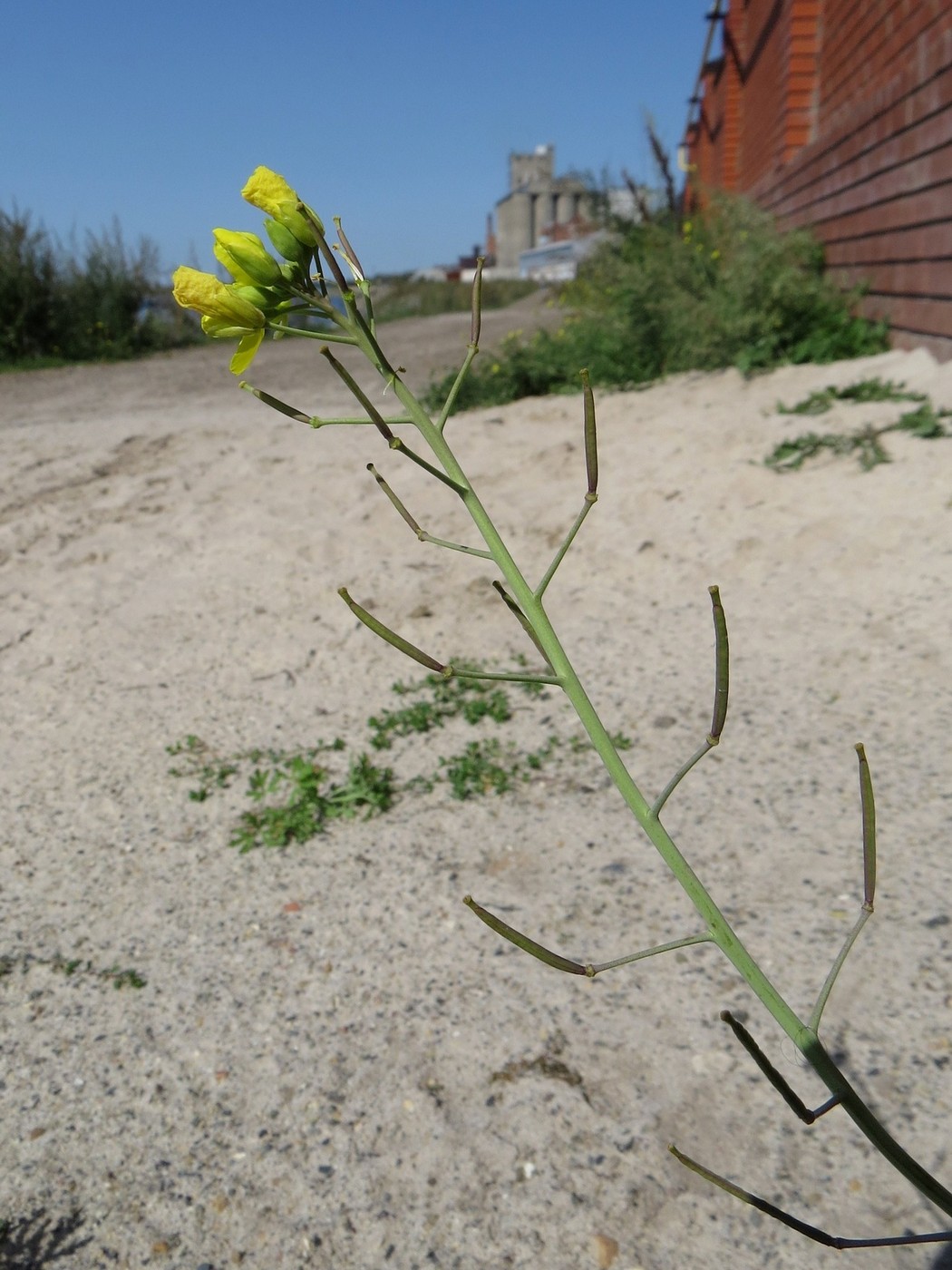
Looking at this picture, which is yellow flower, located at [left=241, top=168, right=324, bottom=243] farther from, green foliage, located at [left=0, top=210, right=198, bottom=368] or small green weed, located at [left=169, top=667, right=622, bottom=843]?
A: green foliage, located at [left=0, top=210, right=198, bottom=368]

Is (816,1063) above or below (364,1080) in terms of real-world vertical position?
above

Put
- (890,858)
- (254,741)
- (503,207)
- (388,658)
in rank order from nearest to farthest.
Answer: (890,858) → (254,741) → (388,658) → (503,207)

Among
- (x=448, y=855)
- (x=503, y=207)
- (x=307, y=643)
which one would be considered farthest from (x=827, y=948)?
(x=503, y=207)

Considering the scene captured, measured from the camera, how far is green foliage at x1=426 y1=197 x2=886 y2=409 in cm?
615

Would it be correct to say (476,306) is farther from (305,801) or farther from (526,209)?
(526,209)

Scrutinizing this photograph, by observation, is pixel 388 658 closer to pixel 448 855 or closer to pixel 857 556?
pixel 448 855

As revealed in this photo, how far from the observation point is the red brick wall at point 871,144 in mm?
4988

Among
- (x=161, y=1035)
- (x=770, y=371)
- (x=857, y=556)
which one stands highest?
(x=770, y=371)

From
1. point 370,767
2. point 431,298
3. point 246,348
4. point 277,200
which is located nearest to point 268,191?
point 277,200

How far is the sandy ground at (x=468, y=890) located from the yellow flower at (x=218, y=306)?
4.41 ft

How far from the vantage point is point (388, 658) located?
386 centimetres

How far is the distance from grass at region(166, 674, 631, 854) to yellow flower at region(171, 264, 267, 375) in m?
2.14

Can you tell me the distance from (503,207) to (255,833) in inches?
2513

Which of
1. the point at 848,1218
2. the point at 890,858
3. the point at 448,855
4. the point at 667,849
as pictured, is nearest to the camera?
the point at 667,849
